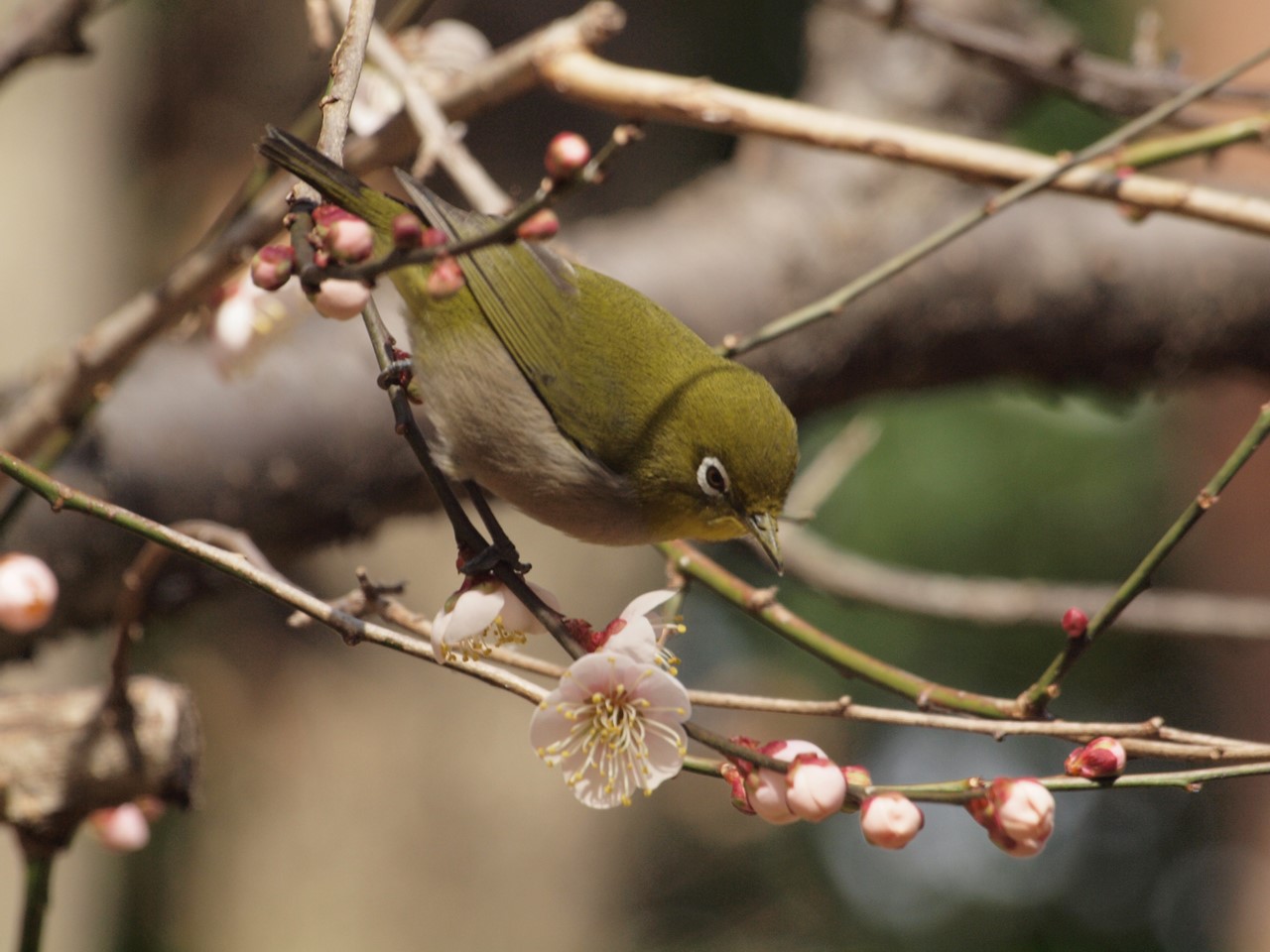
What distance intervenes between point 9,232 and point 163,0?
56.0 inches

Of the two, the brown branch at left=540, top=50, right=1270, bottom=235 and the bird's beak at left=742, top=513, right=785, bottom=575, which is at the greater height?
the brown branch at left=540, top=50, right=1270, bottom=235

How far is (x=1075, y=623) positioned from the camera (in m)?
0.96

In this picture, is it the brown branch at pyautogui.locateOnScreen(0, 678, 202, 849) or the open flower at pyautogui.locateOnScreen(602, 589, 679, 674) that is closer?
the open flower at pyautogui.locateOnScreen(602, 589, 679, 674)

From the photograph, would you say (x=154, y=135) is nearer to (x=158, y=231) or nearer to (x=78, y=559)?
(x=158, y=231)

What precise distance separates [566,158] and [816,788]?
438 millimetres

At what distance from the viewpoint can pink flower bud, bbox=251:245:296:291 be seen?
809 millimetres

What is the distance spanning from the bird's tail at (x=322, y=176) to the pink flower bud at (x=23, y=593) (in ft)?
1.55

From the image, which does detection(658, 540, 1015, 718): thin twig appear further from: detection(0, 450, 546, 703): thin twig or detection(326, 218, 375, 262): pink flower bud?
detection(326, 218, 375, 262): pink flower bud

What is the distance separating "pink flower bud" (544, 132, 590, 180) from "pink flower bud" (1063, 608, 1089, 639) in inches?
19.8

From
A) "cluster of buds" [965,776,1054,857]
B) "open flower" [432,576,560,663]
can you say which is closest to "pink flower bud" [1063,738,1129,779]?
"cluster of buds" [965,776,1054,857]

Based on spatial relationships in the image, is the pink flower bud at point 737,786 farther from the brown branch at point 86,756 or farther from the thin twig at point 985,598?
the thin twig at point 985,598

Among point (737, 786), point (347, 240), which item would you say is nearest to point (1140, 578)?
point (737, 786)

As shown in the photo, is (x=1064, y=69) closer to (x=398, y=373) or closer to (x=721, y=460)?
(x=721, y=460)

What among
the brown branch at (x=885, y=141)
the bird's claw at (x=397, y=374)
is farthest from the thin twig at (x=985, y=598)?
the bird's claw at (x=397, y=374)
